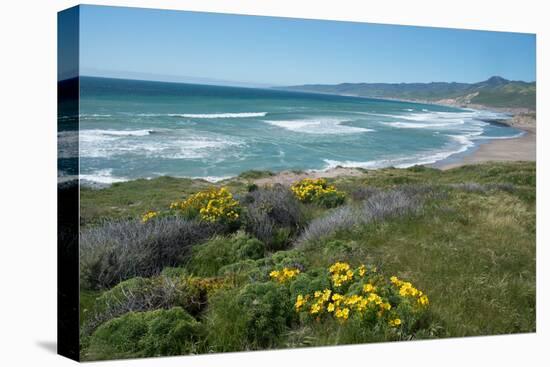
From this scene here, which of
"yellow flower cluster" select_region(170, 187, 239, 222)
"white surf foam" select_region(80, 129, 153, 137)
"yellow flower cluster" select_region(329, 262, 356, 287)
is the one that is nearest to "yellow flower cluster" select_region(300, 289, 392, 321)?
"yellow flower cluster" select_region(329, 262, 356, 287)

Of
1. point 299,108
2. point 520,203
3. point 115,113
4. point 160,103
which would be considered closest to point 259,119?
point 299,108

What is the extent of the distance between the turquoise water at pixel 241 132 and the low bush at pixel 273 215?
40cm

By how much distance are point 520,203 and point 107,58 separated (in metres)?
5.27

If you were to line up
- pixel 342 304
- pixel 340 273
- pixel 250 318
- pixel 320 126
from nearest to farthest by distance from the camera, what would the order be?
pixel 250 318 < pixel 342 304 < pixel 340 273 < pixel 320 126

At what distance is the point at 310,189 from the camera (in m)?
7.89

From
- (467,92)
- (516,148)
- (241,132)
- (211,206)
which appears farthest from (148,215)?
(516,148)

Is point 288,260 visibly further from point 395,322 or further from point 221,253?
point 395,322

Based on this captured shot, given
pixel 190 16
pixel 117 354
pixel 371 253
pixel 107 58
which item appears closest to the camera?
pixel 117 354

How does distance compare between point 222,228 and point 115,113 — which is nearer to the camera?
point 115,113

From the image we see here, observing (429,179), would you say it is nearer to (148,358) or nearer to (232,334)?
(232,334)

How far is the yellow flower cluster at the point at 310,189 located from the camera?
7793 millimetres

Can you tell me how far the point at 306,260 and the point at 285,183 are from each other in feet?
2.96

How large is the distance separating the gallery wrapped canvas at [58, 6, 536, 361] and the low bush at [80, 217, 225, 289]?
20 mm

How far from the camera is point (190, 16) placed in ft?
23.2
